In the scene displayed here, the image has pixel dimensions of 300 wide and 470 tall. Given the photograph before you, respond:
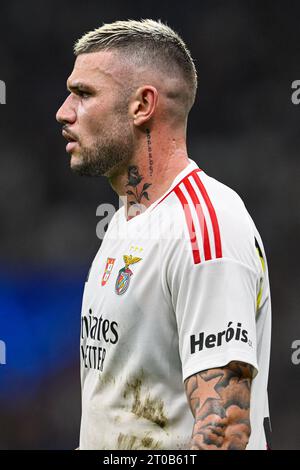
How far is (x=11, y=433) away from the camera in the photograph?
6.41m

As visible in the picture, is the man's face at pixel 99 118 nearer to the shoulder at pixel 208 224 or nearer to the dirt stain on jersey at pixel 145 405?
the shoulder at pixel 208 224

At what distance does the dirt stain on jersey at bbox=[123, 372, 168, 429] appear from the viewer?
2.43 meters

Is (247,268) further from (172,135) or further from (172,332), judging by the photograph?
(172,135)

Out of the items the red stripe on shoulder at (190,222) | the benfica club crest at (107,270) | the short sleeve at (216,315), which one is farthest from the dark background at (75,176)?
the short sleeve at (216,315)

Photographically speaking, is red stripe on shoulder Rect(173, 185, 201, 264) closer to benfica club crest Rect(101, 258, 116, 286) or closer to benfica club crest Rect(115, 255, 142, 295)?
benfica club crest Rect(115, 255, 142, 295)

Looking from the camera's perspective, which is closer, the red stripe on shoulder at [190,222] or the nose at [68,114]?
the red stripe on shoulder at [190,222]

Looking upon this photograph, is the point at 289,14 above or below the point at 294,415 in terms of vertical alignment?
above

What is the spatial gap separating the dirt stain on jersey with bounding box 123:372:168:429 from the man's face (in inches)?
29.0

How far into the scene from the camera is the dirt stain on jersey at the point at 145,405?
2.43 metres

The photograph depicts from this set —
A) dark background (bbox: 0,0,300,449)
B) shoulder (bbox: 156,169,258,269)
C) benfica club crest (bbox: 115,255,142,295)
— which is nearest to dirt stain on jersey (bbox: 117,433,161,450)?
benfica club crest (bbox: 115,255,142,295)

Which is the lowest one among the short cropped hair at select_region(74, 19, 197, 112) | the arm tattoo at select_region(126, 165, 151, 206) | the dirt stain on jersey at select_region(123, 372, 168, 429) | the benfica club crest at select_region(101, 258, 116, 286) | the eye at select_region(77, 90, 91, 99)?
the dirt stain on jersey at select_region(123, 372, 168, 429)

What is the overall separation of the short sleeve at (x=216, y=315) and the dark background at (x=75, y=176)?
4.23 metres

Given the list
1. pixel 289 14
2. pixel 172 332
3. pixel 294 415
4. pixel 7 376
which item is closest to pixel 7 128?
pixel 7 376

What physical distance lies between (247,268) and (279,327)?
447cm
